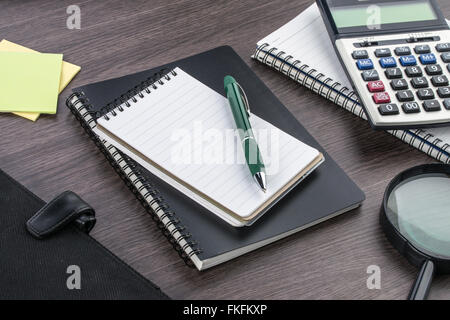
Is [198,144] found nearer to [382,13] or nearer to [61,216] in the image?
[61,216]

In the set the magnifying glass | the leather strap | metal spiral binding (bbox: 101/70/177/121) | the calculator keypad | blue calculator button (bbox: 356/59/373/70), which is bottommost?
the magnifying glass

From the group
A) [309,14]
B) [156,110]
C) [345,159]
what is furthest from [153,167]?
[309,14]

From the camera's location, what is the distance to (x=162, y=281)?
0.74 m

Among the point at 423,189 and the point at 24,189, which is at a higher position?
the point at 24,189

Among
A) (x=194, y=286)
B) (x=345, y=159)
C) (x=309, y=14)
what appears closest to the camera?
(x=194, y=286)

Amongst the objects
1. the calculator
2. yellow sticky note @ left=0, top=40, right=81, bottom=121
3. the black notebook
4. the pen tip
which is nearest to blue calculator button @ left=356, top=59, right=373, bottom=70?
the calculator

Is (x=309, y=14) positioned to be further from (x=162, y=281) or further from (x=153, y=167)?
(x=162, y=281)

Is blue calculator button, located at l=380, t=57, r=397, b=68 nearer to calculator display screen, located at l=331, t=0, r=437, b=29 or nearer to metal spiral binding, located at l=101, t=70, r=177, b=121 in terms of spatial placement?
calculator display screen, located at l=331, t=0, r=437, b=29

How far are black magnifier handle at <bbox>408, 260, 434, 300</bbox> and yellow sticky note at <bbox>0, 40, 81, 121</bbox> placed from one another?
1.80 feet

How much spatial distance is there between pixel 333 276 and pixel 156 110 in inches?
12.7

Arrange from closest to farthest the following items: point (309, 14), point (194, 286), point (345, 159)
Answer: point (194, 286)
point (345, 159)
point (309, 14)

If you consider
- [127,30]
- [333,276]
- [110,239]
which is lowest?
[333,276]

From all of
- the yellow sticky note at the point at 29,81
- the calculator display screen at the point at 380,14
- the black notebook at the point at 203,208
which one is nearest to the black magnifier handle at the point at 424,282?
the black notebook at the point at 203,208

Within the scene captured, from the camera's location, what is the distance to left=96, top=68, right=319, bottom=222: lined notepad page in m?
0.79
